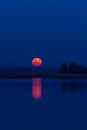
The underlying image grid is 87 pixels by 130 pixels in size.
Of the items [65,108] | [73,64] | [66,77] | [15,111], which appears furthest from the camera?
[73,64]

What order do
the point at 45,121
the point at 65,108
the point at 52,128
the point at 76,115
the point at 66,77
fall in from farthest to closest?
the point at 66,77 → the point at 65,108 → the point at 76,115 → the point at 45,121 → the point at 52,128

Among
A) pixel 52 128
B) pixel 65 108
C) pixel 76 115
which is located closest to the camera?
pixel 52 128

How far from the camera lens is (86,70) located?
51.8 metres

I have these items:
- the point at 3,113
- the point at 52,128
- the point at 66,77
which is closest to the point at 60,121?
the point at 52,128

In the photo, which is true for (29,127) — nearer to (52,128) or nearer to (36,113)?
(52,128)

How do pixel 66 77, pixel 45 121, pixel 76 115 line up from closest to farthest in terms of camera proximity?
1. pixel 45 121
2. pixel 76 115
3. pixel 66 77

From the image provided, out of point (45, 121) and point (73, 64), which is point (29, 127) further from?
point (73, 64)

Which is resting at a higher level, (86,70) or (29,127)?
(86,70)

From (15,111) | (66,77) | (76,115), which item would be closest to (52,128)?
(76,115)

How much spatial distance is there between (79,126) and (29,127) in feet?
3.86

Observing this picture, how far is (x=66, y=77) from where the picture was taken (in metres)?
48.2

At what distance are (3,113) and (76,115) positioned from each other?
83.4 inches

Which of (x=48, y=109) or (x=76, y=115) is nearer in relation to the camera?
(x=76, y=115)

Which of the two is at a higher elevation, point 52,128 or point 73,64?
point 73,64
